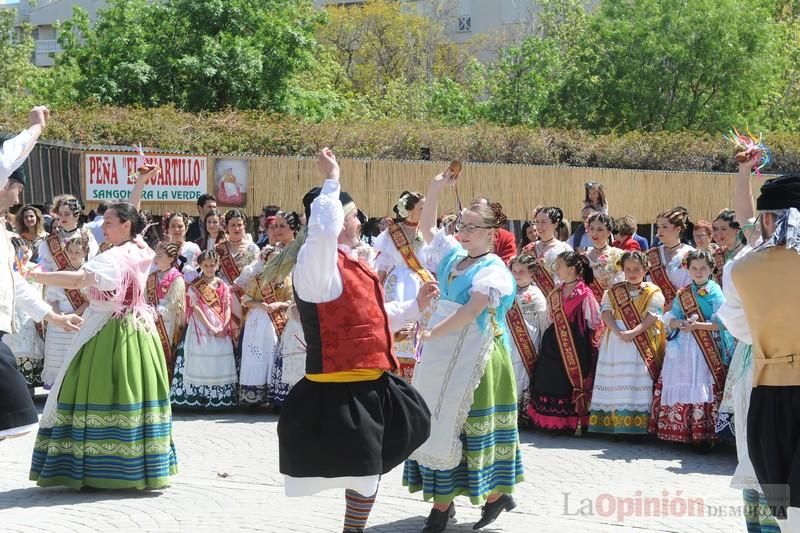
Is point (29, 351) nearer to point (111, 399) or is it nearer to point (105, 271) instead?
point (111, 399)

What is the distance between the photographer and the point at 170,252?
34.9 ft

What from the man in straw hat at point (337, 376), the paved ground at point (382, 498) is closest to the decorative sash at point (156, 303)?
the paved ground at point (382, 498)

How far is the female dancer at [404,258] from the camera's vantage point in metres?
8.87

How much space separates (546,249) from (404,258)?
189 centimetres

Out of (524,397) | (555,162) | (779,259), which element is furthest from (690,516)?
(555,162)

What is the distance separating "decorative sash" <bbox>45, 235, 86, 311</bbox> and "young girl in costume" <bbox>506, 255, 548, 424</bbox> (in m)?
4.26

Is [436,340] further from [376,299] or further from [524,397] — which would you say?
[524,397]

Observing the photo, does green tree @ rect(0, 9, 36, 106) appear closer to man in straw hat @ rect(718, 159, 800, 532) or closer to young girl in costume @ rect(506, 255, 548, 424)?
young girl in costume @ rect(506, 255, 548, 424)

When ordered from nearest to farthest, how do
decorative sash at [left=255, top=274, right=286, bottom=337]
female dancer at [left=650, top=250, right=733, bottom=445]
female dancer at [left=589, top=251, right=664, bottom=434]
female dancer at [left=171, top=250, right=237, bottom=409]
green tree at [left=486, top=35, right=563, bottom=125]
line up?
female dancer at [left=650, top=250, right=733, bottom=445], female dancer at [left=589, top=251, right=664, bottom=434], female dancer at [left=171, top=250, right=237, bottom=409], decorative sash at [left=255, top=274, right=286, bottom=337], green tree at [left=486, top=35, right=563, bottom=125]

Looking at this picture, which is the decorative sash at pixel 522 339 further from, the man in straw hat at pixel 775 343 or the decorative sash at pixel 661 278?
the man in straw hat at pixel 775 343

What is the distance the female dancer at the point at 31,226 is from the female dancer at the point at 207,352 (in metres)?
2.01

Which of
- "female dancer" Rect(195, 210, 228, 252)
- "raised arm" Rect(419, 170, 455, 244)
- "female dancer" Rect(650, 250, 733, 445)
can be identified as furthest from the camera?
"female dancer" Rect(195, 210, 228, 252)

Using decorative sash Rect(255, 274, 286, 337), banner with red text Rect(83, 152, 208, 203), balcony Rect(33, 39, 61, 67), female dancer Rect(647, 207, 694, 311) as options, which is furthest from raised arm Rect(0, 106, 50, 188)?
balcony Rect(33, 39, 61, 67)

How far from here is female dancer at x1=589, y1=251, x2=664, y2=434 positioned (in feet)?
30.0
